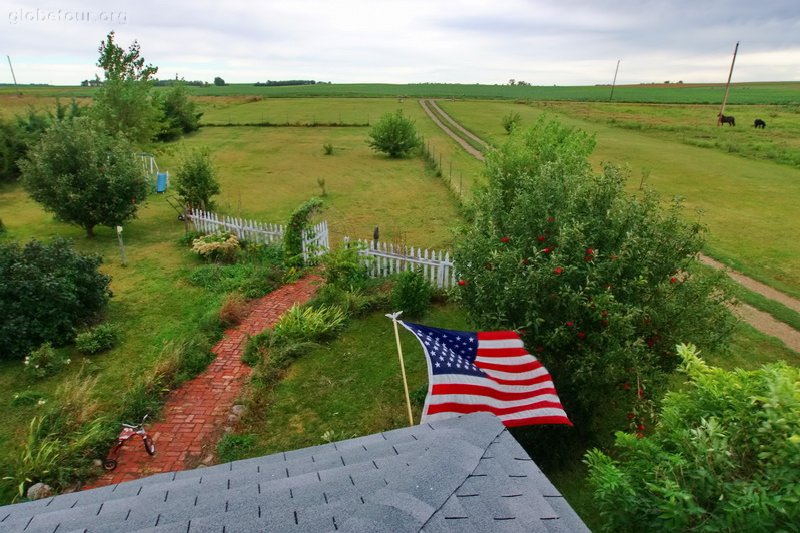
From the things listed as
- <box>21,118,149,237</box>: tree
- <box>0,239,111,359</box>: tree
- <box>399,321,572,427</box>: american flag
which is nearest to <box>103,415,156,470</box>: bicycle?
<box>0,239,111,359</box>: tree

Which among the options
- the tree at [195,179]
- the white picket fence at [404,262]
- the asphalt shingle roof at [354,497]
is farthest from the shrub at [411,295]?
the tree at [195,179]

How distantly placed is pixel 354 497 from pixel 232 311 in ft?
25.3

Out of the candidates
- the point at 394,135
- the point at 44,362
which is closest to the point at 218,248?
the point at 44,362

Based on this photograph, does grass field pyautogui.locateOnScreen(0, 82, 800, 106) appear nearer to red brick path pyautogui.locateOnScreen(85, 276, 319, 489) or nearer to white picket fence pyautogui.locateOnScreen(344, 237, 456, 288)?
white picket fence pyautogui.locateOnScreen(344, 237, 456, 288)

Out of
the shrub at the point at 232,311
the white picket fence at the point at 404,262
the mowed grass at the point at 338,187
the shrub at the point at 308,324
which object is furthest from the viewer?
the mowed grass at the point at 338,187

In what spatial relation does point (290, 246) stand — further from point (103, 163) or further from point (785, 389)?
point (785, 389)

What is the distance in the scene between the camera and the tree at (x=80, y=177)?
1379 centimetres

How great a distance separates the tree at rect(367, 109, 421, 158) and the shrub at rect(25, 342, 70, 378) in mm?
26646

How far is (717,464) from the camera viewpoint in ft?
9.66

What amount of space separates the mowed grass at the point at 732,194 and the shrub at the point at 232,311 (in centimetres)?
811

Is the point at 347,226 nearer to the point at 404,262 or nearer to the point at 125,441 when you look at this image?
the point at 404,262

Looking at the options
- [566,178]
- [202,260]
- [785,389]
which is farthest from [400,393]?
[202,260]

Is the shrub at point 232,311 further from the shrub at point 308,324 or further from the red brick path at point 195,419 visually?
the shrub at point 308,324

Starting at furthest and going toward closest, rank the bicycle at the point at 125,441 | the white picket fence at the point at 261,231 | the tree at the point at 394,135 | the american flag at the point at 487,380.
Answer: the tree at the point at 394,135 < the white picket fence at the point at 261,231 < the bicycle at the point at 125,441 < the american flag at the point at 487,380
